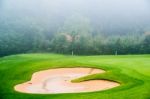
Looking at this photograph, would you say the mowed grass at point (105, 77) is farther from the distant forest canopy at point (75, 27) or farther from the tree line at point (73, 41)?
the distant forest canopy at point (75, 27)

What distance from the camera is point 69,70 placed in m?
21.3

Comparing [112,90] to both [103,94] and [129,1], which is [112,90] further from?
[129,1]

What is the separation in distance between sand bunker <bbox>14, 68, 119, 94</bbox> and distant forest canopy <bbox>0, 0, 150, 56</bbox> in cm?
1687

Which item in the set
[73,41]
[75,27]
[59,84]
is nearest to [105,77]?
[59,84]

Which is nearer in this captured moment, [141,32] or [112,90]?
[112,90]

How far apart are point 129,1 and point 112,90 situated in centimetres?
3716

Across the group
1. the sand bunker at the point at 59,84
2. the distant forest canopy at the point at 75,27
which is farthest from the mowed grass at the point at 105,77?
the distant forest canopy at the point at 75,27

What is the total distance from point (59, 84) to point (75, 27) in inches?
941

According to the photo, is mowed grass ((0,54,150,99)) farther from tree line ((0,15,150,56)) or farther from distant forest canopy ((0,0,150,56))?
distant forest canopy ((0,0,150,56))

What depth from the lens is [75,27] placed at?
41.2 metres

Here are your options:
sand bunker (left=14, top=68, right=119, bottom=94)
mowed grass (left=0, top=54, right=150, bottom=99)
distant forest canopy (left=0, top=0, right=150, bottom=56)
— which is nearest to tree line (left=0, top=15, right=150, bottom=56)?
distant forest canopy (left=0, top=0, right=150, bottom=56)

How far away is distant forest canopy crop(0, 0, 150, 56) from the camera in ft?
124

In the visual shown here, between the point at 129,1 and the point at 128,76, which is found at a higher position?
the point at 129,1

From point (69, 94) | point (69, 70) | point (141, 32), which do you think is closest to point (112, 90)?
point (69, 94)
